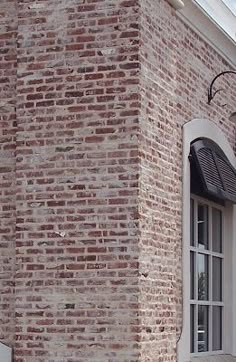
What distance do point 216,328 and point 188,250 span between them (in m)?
2.06

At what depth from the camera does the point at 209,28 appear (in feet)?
34.8

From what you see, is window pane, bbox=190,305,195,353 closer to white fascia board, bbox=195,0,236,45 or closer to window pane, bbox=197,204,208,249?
window pane, bbox=197,204,208,249

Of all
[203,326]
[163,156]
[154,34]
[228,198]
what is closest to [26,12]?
[154,34]

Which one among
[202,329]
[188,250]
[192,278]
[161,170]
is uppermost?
[161,170]

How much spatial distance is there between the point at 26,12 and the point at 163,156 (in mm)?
1878

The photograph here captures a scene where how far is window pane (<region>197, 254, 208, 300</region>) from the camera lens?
10.6 metres

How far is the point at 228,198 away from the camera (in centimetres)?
1043

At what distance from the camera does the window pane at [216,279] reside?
36.6 ft

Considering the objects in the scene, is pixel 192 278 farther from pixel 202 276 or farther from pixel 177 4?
pixel 177 4

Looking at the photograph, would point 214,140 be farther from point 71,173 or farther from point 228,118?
point 71,173

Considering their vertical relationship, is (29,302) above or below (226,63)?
below

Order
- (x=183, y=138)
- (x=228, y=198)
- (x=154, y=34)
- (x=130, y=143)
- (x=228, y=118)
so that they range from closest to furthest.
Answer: (x=130, y=143), (x=154, y=34), (x=183, y=138), (x=228, y=198), (x=228, y=118)

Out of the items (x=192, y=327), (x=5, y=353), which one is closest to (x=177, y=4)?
(x=192, y=327)

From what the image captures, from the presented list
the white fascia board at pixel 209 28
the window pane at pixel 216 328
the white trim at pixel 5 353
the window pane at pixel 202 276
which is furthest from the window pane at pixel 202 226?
the white trim at pixel 5 353
